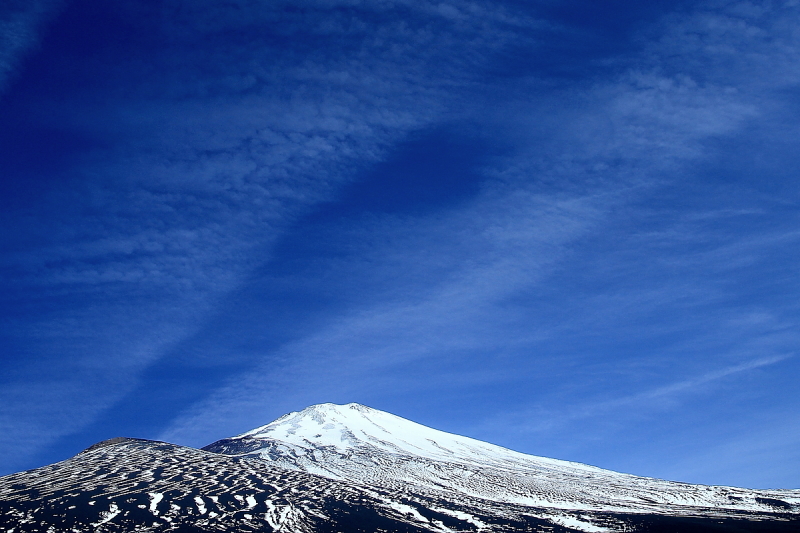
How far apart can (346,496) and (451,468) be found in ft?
88.7

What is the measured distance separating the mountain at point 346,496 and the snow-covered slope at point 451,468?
0.26 metres

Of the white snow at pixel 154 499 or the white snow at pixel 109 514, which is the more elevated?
the white snow at pixel 154 499

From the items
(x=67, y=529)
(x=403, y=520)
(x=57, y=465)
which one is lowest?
(x=67, y=529)

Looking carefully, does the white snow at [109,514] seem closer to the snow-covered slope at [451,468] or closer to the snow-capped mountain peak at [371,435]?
the snow-covered slope at [451,468]

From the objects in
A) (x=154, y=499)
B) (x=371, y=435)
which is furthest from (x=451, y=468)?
→ (x=154, y=499)

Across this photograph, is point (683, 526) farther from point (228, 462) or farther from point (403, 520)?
point (228, 462)

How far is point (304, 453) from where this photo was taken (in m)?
85.7

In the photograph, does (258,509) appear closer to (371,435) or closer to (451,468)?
(451,468)

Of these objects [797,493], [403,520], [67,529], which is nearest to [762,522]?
[797,493]

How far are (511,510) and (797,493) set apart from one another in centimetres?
3797

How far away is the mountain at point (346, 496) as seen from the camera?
45.0m

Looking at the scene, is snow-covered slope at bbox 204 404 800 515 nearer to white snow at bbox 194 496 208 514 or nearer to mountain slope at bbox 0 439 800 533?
mountain slope at bbox 0 439 800 533

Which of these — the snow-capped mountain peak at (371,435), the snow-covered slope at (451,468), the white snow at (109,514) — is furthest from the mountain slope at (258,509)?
the snow-capped mountain peak at (371,435)

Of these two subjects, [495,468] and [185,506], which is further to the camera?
[495,468]
